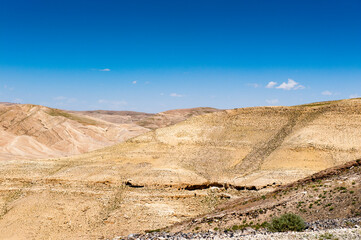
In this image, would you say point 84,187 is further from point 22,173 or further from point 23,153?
point 23,153

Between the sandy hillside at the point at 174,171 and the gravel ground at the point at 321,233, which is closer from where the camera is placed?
the gravel ground at the point at 321,233

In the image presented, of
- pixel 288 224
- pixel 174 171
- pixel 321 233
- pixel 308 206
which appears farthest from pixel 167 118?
pixel 321 233

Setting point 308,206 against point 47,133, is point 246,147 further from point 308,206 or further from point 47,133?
point 47,133

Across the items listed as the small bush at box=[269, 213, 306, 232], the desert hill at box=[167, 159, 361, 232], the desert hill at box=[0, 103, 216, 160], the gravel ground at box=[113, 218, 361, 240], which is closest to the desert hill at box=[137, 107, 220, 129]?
the desert hill at box=[0, 103, 216, 160]

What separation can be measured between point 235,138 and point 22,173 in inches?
1088

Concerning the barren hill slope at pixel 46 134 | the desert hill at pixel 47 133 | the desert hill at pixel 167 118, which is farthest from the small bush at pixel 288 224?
the desert hill at pixel 167 118

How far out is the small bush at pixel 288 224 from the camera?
14008 millimetres

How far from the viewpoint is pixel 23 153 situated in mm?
60594

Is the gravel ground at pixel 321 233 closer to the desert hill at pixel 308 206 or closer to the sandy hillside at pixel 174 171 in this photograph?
the desert hill at pixel 308 206

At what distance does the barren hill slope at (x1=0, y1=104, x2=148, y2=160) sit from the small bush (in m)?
55.0

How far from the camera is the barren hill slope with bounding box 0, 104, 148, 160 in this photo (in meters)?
64.1

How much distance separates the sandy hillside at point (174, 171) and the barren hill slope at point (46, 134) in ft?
84.9

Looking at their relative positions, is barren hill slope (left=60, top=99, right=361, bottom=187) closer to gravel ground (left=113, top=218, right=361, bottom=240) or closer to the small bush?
the small bush

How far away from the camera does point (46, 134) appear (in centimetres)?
7200
